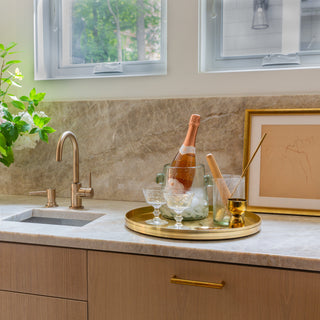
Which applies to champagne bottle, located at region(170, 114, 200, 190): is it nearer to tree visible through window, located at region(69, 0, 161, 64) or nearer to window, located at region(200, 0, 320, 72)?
window, located at region(200, 0, 320, 72)

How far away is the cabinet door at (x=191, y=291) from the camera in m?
1.02

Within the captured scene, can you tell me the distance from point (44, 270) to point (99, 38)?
3.77 ft

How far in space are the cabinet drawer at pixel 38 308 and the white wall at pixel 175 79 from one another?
0.93 meters

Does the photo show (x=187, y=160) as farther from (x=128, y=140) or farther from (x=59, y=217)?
(x=59, y=217)

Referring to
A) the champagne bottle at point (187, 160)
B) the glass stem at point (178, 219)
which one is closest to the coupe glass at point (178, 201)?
the glass stem at point (178, 219)

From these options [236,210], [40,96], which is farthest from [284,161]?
[40,96]

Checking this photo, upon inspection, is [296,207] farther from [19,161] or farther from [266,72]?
[19,161]

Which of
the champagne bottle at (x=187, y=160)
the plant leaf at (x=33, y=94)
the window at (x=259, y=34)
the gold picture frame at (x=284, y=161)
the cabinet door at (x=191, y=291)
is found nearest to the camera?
the cabinet door at (x=191, y=291)

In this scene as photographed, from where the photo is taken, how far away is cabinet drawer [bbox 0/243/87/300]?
1187 millimetres

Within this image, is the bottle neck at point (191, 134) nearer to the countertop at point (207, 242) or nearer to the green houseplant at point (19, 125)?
the countertop at point (207, 242)

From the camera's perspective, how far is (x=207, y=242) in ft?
3.71

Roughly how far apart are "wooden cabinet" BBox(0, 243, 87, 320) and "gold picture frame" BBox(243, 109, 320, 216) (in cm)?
74

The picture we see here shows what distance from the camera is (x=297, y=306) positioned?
1.01m

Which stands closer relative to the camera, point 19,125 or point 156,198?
point 156,198
